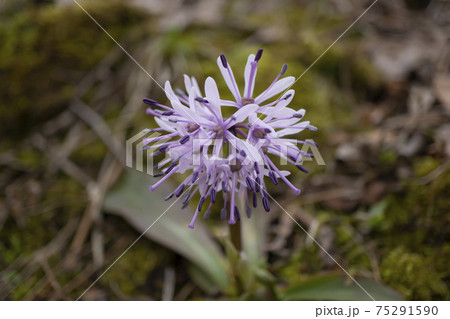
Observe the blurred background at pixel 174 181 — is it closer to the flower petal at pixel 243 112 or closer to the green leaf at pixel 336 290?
the green leaf at pixel 336 290

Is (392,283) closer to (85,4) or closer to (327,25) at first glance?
(327,25)

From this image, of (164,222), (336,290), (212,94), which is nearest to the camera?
(212,94)

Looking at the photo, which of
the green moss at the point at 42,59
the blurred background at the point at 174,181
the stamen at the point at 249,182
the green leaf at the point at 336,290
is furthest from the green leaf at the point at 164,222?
the green moss at the point at 42,59

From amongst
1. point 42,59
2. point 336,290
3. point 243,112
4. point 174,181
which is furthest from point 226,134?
point 42,59

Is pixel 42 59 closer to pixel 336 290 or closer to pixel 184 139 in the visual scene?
pixel 184 139

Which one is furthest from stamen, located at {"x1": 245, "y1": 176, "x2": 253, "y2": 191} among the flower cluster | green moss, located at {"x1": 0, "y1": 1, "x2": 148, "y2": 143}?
green moss, located at {"x1": 0, "y1": 1, "x2": 148, "y2": 143}

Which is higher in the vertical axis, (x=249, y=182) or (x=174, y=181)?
(x=174, y=181)
